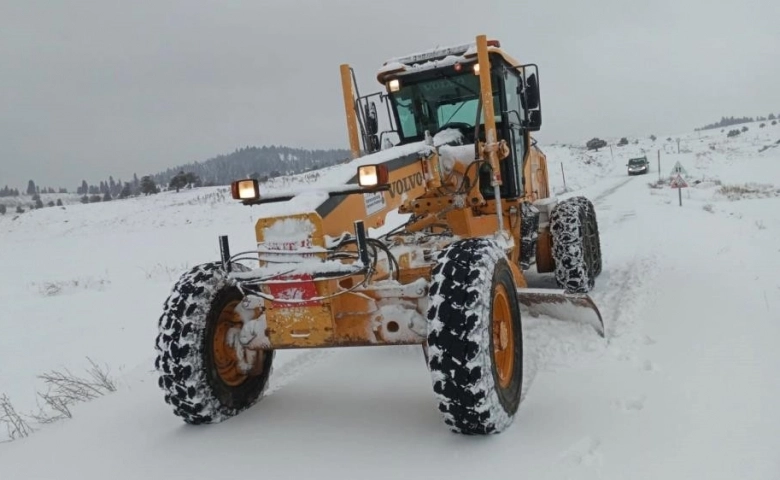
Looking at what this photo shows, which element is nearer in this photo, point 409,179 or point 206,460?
point 206,460

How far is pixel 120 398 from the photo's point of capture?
16.1 ft

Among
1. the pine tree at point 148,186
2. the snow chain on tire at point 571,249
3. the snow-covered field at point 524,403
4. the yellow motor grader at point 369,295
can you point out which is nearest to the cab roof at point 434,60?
the yellow motor grader at point 369,295

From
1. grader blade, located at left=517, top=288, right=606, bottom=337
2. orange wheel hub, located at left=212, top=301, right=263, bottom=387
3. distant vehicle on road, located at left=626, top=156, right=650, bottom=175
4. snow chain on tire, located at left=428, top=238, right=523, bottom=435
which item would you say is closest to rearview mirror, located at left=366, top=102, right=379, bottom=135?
grader blade, located at left=517, top=288, right=606, bottom=337

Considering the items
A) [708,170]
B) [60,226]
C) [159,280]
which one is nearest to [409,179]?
[159,280]

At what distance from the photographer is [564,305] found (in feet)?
16.3

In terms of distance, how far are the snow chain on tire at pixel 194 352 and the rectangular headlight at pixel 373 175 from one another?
40.7 inches

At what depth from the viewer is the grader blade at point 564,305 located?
4793 mm

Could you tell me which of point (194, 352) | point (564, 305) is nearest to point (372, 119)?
point (564, 305)

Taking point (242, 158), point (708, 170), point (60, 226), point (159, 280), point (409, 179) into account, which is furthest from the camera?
point (242, 158)

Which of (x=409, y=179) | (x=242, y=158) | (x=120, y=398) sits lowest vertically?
(x=120, y=398)

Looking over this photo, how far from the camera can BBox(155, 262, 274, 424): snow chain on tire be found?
147 inches

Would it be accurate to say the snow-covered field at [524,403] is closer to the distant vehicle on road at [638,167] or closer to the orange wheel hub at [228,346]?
the orange wheel hub at [228,346]

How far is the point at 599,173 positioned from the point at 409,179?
42.2 m

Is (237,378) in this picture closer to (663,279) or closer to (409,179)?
(409,179)
